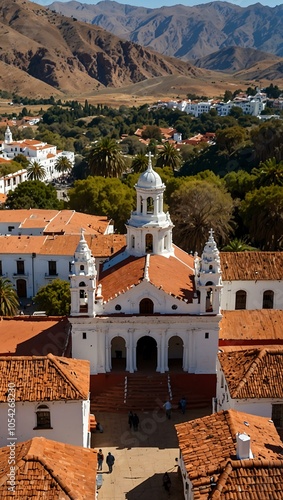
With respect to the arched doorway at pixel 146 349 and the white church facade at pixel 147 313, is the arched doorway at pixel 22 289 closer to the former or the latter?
the arched doorway at pixel 146 349

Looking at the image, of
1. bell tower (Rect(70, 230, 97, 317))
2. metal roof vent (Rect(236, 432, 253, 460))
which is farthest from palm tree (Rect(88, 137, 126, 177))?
metal roof vent (Rect(236, 432, 253, 460))

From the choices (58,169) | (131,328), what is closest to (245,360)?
(131,328)

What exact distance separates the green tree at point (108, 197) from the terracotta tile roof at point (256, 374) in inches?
1407

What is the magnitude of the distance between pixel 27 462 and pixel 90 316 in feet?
38.2

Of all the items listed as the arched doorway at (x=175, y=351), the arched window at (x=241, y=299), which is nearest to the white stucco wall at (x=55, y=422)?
the arched doorway at (x=175, y=351)

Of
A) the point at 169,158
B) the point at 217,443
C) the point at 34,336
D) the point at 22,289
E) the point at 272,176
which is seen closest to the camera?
the point at 217,443

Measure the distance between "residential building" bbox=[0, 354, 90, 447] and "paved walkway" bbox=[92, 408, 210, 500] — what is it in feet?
7.65

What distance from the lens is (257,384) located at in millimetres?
25859

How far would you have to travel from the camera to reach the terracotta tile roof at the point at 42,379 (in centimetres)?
2483

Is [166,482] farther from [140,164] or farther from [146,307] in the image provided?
[140,164]

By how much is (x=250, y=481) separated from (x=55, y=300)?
78.0 ft

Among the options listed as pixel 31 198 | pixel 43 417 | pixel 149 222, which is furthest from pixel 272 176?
pixel 43 417

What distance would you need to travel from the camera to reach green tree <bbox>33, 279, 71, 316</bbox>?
41.1 metres

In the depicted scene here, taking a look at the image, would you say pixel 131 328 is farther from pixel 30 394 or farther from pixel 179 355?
pixel 30 394
